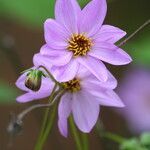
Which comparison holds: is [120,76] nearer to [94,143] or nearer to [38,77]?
[94,143]

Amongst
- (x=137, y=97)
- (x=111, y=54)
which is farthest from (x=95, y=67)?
(x=137, y=97)

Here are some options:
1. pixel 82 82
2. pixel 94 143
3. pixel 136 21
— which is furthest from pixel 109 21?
pixel 82 82

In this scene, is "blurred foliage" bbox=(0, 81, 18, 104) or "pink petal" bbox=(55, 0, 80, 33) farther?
"blurred foliage" bbox=(0, 81, 18, 104)

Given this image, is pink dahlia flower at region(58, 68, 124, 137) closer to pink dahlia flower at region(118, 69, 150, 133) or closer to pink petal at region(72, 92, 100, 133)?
pink petal at region(72, 92, 100, 133)

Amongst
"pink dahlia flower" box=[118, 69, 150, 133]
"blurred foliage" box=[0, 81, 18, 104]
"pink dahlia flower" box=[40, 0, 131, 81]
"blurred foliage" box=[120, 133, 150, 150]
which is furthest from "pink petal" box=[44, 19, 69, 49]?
"pink dahlia flower" box=[118, 69, 150, 133]

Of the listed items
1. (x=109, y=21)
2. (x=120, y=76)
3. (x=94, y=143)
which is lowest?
(x=94, y=143)

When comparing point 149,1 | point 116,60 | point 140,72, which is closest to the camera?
point 116,60

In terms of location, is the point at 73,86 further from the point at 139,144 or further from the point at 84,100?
the point at 139,144
